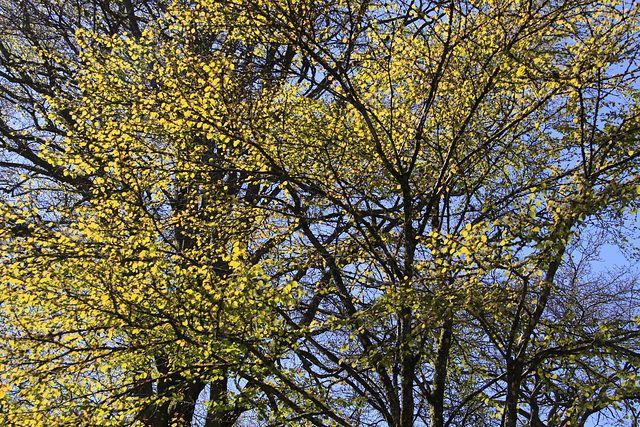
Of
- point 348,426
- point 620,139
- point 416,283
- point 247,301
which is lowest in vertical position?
point 348,426

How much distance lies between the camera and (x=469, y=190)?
29.4 ft

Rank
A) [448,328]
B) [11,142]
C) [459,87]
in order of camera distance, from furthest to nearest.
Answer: [11,142] < [459,87] < [448,328]

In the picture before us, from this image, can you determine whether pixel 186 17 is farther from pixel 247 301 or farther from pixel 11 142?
pixel 247 301

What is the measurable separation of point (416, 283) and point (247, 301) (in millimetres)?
2321

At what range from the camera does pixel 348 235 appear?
8.70 meters

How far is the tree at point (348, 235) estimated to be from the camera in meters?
5.50

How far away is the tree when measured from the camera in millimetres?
5500

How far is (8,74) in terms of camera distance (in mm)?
12578

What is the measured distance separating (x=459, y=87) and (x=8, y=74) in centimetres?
1206

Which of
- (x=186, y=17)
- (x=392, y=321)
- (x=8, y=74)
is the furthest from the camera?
(x=8, y=74)

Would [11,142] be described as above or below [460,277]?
above

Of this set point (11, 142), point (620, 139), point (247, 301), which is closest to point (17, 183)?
point (11, 142)

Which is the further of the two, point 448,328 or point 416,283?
point 448,328

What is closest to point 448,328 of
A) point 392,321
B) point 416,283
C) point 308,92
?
point 416,283
